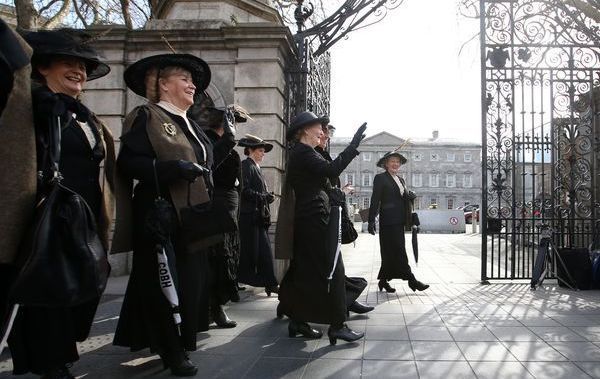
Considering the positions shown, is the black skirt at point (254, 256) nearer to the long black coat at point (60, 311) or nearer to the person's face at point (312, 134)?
the person's face at point (312, 134)

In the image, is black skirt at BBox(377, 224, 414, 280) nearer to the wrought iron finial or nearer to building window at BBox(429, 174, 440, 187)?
the wrought iron finial

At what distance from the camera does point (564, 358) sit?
375cm

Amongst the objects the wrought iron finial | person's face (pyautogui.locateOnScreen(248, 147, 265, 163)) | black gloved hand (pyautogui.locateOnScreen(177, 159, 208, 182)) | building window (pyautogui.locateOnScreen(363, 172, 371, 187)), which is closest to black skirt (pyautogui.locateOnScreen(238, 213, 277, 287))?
person's face (pyautogui.locateOnScreen(248, 147, 265, 163))

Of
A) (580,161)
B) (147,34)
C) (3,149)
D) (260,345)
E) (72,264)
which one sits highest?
(147,34)

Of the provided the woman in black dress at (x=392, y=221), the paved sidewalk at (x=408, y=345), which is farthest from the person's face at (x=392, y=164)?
the paved sidewalk at (x=408, y=345)

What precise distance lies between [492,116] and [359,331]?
4946 mm

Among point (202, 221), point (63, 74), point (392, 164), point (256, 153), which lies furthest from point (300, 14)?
point (202, 221)

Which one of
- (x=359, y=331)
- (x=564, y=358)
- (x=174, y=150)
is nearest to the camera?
(x=174, y=150)

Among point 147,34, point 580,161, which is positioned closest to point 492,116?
point 580,161

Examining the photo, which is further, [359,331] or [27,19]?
[27,19]

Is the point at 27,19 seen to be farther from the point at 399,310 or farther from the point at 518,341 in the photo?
the point at 518,341

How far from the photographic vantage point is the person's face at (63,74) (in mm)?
3064

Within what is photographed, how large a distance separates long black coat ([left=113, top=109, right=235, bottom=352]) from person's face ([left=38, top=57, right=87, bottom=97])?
0.44 metres

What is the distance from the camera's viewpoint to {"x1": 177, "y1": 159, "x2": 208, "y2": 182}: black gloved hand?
10.00 ft
